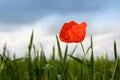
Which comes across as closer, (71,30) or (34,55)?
(71,30)

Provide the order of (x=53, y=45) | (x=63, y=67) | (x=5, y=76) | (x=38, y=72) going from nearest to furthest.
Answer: (x=63, y=67)
(x=38, y=72)
(x=53, y=45)
(x=5, y=76)

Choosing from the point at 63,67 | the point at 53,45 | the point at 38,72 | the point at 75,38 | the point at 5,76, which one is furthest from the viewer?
the point at 5,76

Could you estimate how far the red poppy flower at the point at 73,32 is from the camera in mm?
1589

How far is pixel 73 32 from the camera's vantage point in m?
1.63

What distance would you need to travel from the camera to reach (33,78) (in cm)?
264

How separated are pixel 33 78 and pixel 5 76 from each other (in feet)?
1.41

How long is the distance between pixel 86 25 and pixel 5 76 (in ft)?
4.98

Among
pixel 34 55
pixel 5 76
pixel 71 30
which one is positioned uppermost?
pixel 71 30

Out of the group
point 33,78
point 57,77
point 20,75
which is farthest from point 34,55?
point 57,77

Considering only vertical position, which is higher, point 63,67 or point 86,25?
point 86,25

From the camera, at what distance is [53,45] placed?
8.87 feet

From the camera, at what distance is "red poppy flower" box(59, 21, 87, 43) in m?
1.59

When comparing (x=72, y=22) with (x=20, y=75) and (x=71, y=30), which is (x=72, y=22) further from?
(x=20, y=75)

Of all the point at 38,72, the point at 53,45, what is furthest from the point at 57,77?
the point at 53,45
